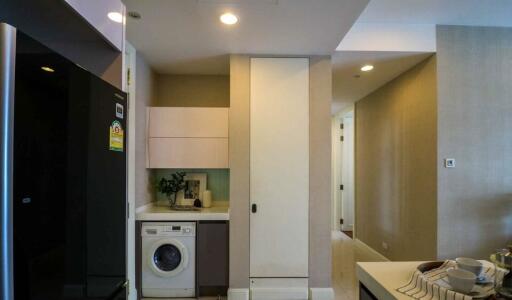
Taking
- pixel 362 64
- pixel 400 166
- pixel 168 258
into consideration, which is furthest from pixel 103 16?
pixel 400 166

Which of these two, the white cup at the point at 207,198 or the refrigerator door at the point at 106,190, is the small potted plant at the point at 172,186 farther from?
the refrigerator door at the point at 106,190

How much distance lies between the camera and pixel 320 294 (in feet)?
9.27

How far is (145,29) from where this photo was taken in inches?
94.0

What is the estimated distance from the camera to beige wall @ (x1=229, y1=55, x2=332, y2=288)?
2.85 metres

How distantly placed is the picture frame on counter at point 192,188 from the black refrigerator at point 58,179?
218 centimetres

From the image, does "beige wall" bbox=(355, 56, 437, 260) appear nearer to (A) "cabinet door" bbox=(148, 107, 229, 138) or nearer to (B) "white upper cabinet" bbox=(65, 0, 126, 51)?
(A) "cabinet door" bbox=(148, 107, 229, 138)

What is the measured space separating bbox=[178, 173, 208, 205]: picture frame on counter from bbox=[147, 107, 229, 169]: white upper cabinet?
32 centimetres

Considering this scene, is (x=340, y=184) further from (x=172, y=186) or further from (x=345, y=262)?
(x=172, y=186)

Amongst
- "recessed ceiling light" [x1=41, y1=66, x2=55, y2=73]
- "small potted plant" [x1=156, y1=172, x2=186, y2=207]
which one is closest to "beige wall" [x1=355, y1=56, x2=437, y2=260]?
"small potted plant" [x1=156, y1=172, x2=186, y2=207]

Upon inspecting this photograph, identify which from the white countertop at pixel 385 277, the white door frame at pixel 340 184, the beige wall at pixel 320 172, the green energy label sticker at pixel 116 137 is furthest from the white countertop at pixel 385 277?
the white door frame at pixel 340 184

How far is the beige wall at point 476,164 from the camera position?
9.40ft

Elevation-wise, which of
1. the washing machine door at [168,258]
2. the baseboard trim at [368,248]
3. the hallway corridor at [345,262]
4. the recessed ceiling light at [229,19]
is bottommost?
the hallway corridor at [345,262]

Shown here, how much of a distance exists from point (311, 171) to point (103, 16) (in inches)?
88.4

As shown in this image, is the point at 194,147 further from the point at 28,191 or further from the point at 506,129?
the point at 506,129
